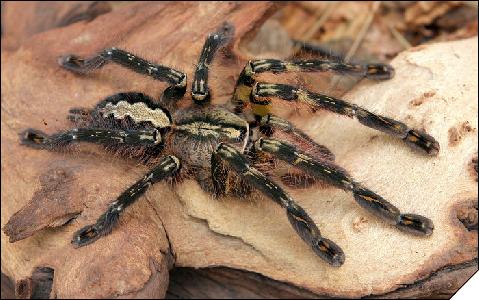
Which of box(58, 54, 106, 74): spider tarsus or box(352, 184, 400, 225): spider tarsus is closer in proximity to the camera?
box(352, 184, 400, 225): spider tarsus

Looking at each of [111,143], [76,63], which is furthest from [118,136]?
[76,63]

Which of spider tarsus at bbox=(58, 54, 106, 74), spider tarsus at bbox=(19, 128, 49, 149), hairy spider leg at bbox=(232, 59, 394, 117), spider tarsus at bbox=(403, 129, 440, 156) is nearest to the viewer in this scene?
spider tarsus at bbox=(403, 129, 440, 156)

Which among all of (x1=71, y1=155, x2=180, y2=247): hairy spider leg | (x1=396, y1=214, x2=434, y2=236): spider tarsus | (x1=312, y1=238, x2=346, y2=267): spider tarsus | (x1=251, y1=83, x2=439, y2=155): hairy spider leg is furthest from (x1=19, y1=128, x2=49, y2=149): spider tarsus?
(x1=396, y1=214, x2=434, y2=236): spider tarsus

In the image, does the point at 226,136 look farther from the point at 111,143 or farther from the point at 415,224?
the point at 415,224

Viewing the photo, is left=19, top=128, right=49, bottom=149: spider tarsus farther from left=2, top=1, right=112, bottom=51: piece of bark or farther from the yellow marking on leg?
the yellow marking on leg

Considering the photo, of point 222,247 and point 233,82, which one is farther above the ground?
point 233,82

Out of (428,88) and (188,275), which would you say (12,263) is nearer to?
(188,275)

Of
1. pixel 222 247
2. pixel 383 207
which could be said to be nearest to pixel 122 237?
pixel 222 247
